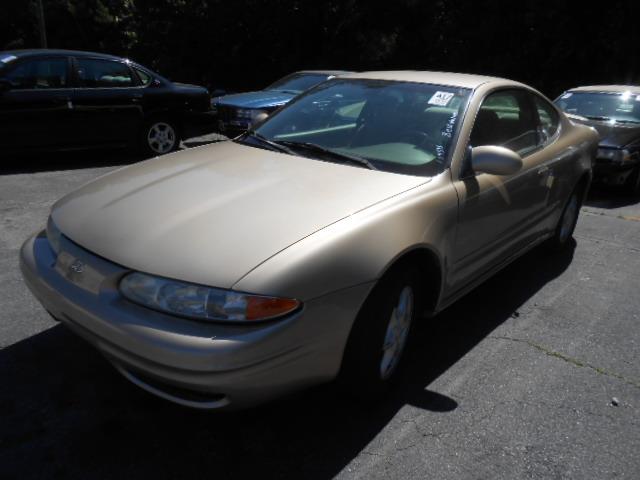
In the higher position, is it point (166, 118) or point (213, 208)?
point (213, 208)

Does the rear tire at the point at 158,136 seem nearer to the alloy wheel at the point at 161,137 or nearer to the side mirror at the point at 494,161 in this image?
the alloy wheel at the point at 161,137

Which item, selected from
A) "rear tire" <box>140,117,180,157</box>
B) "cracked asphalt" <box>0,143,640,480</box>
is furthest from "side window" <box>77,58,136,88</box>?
"cracked asphalt" <box>0,143,640,480</box>

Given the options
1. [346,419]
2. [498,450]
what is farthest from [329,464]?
[498,450]

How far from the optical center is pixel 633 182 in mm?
7516

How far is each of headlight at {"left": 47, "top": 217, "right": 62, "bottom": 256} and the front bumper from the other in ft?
0.69

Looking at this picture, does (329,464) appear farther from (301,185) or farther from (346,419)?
(301,185)

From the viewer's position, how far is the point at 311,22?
2111cm

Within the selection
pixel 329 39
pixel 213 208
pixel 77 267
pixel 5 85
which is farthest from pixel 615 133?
pixel 329 39

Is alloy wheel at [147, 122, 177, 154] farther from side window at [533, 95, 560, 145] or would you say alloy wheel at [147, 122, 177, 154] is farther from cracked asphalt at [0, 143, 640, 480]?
side window at [533, 95, 560, 145]

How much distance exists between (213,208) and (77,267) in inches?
24.1

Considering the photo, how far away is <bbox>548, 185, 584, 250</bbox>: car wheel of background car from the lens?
4.79m

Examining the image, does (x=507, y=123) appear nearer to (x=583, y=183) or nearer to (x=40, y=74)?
(x=583, y=183)

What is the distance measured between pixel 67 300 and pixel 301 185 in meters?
1.15

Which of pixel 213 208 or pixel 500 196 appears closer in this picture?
pixel 213 208
